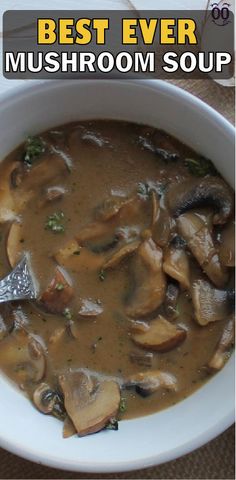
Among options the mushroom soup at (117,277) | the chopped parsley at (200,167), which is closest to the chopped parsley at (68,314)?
the mushroom soup at (117,277)

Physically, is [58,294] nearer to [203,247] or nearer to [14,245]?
[14,245]

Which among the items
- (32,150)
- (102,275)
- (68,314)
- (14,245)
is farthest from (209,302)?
(32,150)

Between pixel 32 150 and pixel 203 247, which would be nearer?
pixel 203 247

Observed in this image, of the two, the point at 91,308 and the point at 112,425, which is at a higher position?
the point at 91,308

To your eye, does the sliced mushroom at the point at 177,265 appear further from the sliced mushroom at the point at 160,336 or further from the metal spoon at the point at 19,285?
the metal spoon at the point at 19,285

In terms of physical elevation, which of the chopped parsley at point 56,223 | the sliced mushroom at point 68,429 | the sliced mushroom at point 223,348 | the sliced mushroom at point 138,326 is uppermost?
the chopped parsley at point 56,223

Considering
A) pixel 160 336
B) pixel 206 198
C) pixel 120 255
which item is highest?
pixel 206 198
